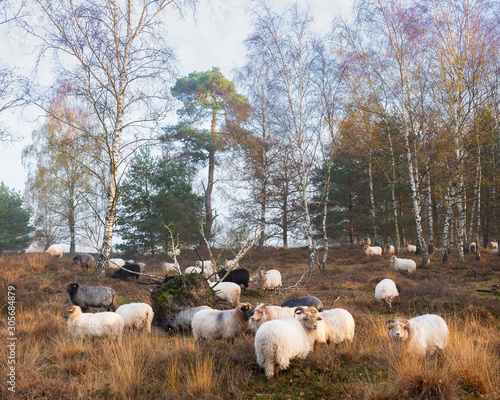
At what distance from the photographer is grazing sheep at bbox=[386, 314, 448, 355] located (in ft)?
16.8

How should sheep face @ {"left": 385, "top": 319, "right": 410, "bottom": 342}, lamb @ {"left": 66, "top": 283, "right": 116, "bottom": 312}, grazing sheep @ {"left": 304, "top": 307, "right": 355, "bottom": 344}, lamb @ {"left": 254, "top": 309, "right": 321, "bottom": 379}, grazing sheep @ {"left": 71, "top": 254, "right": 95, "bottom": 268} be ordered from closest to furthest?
lamb @ {"left": 254, "top": 309, "right": 321, "bottom": 379} → sheep face @ {"left": 385, "top": 319, "right": 410, "bottom": 342} → grazing sheep @ {"left": 304, "top": 307, "right": 355, "bottom": 344} → lamb @ {"left": 66, "top": 283, "right": 116, "bottom": 312} → grazing sheep @ {"left": 71, "top": 254, "right": 95, "bottom": 268}

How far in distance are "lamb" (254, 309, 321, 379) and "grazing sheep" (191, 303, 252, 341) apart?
1736 mm

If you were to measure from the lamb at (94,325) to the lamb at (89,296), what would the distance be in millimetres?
2265

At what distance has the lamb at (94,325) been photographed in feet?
21.5

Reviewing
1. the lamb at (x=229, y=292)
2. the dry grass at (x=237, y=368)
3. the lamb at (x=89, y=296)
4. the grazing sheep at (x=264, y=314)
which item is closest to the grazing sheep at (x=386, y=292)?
the dry grass at (x=237, y=368)

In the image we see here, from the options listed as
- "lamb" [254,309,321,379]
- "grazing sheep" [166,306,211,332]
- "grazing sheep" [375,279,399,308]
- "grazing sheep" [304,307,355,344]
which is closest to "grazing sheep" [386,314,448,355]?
"grazing sheep" [304,307,355,344]

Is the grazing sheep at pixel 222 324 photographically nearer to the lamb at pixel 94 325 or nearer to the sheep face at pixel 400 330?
the lamb at pixel 94 325

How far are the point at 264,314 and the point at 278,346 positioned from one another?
5.66 feet

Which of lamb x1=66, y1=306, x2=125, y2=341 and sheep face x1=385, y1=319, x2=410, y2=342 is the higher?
sheep face x1=385, y1=319, x2=410, y2=342

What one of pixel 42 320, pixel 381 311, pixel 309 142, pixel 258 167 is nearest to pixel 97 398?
pixel 42 320

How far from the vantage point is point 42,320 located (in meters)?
7.26

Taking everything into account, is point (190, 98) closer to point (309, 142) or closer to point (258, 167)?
point (258, 167)

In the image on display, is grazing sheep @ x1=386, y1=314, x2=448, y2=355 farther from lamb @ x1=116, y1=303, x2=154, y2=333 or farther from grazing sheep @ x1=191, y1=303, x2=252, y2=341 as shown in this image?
lamb @ x1=116, y1=303, x2=154, y2=333

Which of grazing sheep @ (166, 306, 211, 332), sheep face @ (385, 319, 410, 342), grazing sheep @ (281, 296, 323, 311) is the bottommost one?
grazing sheep @ (166, 306, 211, 332)
